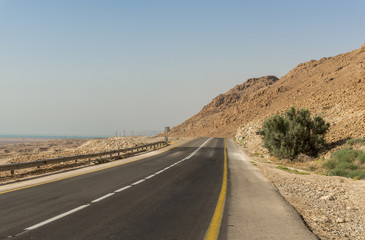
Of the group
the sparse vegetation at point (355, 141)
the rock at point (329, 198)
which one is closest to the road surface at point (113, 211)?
the rock at point (329, 198)

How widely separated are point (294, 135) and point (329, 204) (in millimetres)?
15224

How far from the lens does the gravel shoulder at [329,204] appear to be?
20.2ft

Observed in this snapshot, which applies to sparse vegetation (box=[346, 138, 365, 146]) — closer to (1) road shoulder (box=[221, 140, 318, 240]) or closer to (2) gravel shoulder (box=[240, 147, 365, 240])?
(2) gravel shoulder (box=[240, 147, 365, 240])

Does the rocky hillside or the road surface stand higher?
the rocky hillside

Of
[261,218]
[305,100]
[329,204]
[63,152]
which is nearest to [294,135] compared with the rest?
[329,204]

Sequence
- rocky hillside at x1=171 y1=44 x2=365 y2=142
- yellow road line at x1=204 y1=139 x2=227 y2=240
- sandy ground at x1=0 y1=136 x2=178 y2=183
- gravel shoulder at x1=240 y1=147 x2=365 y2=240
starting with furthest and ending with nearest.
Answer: rocky hillside at x1=171 y1=44 x2=365 y2=142
sandy ground at x1=0 y1=136 x2=178 y2=183
gravel shoulder at x1=240 y1=147 x2=365 y2=240
yellow road line at x1=204 y1=139 x2=227 y2=240

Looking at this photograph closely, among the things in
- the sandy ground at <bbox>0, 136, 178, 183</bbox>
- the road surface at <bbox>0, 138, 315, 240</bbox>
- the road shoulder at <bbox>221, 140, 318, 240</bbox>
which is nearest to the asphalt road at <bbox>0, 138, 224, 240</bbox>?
the road surface at <bbox>0, 138, 315, 240</bbox>

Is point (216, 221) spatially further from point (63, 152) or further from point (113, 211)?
point (63, 152)

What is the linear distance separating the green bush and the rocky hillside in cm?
205

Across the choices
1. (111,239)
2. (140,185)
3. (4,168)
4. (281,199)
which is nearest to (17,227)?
(111,239)

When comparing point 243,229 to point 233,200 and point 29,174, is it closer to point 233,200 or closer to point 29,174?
point 233,200

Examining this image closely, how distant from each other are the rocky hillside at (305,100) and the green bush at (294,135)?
2046 mm

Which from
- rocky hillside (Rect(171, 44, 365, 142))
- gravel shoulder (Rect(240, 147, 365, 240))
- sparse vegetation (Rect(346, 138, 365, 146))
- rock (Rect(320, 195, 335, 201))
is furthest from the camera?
rocky hillside (Rect(171, 44, 365, 142))

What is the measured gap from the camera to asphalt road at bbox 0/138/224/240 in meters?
5.35
